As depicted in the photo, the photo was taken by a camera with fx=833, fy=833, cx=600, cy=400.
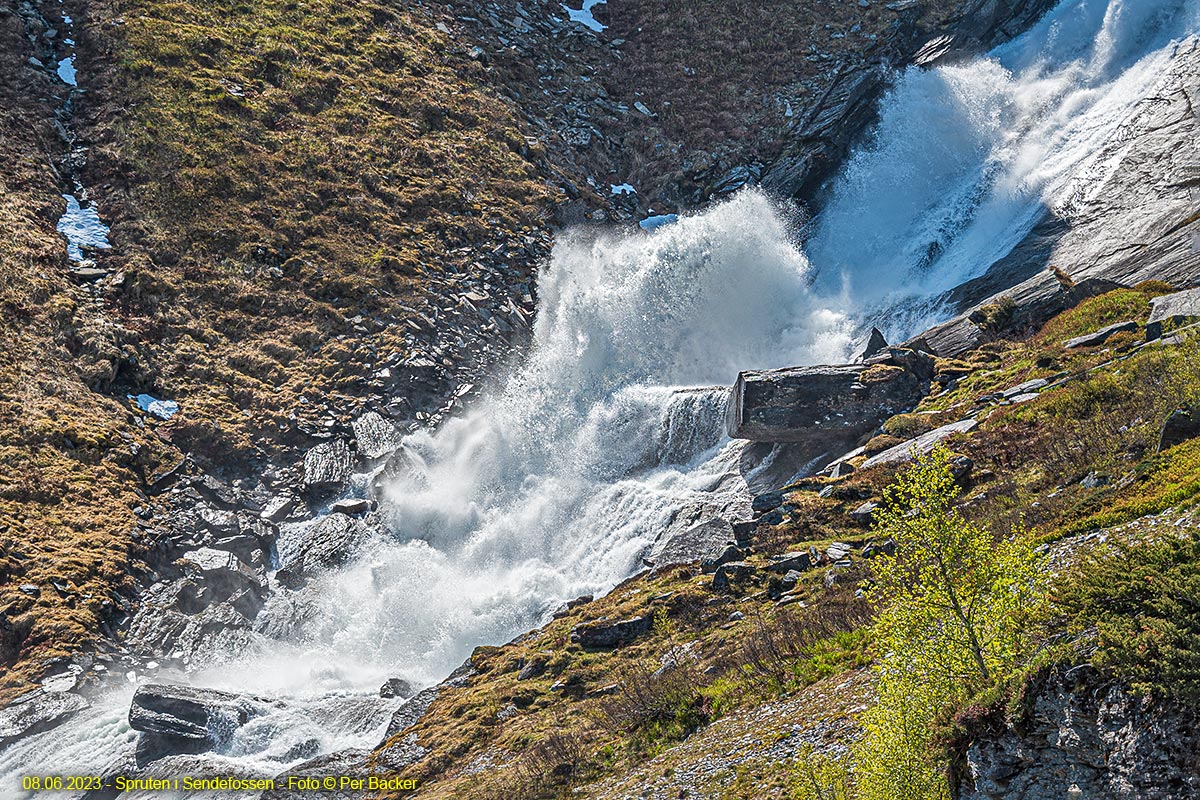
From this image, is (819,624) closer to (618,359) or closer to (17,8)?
(618,359)

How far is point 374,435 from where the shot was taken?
36.9m

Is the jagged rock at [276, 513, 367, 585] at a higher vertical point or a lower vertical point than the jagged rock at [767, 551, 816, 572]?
higher

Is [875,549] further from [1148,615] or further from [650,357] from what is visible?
[650,357]

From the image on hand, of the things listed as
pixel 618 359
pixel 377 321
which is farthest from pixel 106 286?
pixel 618 359

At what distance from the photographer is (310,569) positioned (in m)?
32.0

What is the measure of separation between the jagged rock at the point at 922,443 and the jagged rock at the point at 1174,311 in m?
4.84

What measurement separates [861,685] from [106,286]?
128 ft

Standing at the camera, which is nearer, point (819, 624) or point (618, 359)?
point (819, 624)

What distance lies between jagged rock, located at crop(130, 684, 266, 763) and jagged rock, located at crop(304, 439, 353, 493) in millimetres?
12193

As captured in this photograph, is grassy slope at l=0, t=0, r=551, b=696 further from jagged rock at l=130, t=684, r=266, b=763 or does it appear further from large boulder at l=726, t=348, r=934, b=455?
large boulder at l=726, t=348, r=934, b=455

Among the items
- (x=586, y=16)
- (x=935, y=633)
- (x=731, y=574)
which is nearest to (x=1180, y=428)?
(x=935, y=633)

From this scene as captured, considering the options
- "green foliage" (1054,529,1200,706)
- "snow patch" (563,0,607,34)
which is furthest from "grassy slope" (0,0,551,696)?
"green foliage" (1054,529,1200,706)

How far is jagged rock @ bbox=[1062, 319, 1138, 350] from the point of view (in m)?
23.3

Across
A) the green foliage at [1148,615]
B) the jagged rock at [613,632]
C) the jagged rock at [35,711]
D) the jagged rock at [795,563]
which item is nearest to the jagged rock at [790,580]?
the jagged rock at [795,563]
